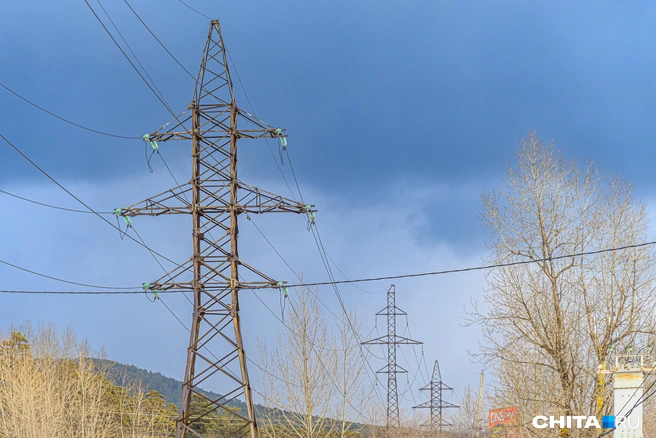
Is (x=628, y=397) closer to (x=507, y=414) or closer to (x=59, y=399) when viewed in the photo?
(x=507, y=414)

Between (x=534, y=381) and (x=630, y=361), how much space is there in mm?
3290

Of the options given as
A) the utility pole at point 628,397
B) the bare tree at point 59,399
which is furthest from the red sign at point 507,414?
the bare tree at point 59,399

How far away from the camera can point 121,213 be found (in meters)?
26.4

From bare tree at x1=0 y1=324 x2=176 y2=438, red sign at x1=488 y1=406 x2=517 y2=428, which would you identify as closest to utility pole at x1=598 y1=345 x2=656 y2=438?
red sign at x1=488 y1=406 x2=517 y2=428

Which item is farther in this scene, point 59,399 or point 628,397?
point 59,399

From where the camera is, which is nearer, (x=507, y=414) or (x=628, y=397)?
(x=628, y=397)

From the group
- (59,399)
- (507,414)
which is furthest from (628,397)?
(59,399)

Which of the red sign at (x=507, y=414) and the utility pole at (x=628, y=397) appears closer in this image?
the utility pole at (x=628, y=397)

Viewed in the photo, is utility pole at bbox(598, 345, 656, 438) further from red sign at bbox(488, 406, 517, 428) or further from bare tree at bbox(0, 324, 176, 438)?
bare tree at bbox(0, 324, 176, 438)

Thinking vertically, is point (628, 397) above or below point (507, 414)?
below

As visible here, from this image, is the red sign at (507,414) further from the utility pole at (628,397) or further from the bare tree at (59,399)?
the bare tree at (59,399)

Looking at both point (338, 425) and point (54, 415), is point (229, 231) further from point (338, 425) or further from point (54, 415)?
point (54, 415)

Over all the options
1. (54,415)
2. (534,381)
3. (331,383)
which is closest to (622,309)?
(534,381)

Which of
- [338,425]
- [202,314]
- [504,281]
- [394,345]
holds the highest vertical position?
[394,345]
